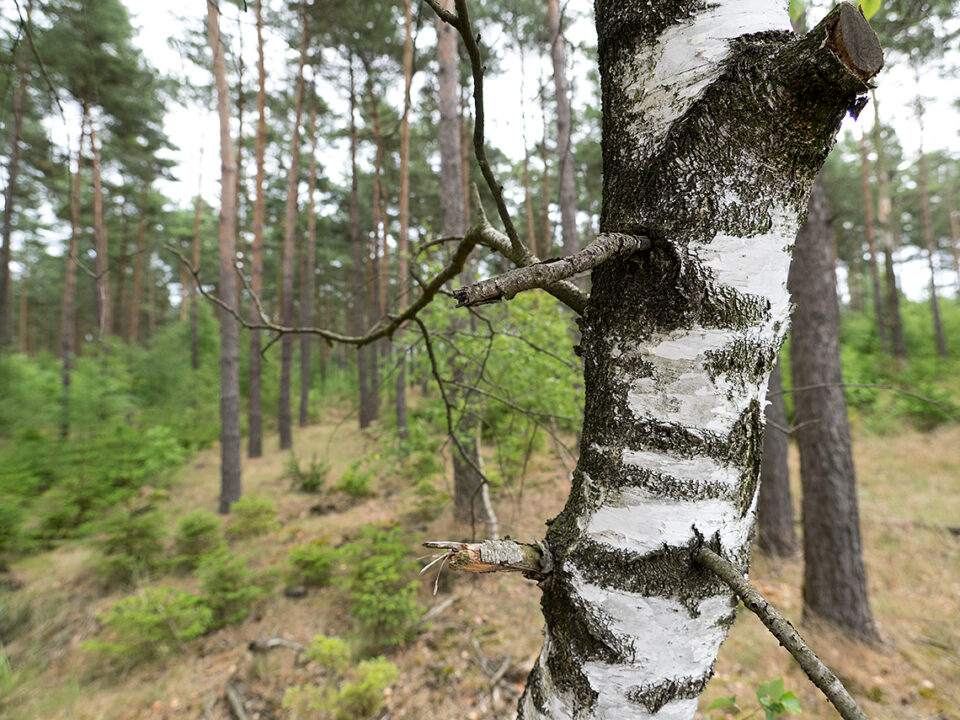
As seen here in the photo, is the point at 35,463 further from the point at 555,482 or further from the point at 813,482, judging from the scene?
the point at 813,482

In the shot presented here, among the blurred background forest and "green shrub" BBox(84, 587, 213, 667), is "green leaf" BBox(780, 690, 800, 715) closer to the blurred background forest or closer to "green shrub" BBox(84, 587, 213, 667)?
the blurred background forest

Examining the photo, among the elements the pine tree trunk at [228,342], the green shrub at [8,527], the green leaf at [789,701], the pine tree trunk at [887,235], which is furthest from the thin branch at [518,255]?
the pine tree trunk at [887,235]

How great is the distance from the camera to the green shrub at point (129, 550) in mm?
5008

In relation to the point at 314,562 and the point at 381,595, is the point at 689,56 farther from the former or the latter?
the point at 314,562

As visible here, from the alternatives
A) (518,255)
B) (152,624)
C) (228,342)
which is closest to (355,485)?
(228,342)

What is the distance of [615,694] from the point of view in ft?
2.20

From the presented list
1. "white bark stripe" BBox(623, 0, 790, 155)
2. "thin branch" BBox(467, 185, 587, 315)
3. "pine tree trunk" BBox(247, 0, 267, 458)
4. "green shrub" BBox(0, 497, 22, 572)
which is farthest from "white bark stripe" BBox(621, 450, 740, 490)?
"pine tree trunk" BBox(247, 0, 267, 458)

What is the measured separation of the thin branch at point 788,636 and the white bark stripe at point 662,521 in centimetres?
4

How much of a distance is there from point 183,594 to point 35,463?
4.27 metres

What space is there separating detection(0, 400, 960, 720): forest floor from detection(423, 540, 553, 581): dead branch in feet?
3.78

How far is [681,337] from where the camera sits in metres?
0.64

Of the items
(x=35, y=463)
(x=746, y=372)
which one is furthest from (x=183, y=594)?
(x=746, y=372)

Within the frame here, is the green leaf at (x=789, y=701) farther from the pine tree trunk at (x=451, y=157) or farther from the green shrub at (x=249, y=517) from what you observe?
the green shrub at (x=249, y=517)

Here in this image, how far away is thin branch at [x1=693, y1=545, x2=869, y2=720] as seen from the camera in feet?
1.46
